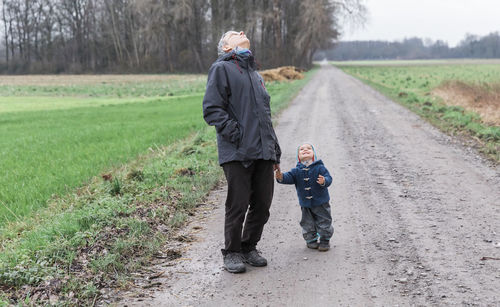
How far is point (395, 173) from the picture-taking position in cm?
807

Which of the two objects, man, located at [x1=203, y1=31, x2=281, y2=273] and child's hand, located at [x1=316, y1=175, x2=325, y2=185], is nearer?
man, located at [x1=203, y1=31, x2=281, y2=273]

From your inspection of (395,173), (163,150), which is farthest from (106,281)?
(163,150)

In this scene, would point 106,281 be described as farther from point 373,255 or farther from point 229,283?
point 373,255

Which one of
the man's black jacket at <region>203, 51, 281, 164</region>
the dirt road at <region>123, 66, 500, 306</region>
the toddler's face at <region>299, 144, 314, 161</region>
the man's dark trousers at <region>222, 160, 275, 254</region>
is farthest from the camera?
the toddler's face at <region>299, 144, 314, 161</region>

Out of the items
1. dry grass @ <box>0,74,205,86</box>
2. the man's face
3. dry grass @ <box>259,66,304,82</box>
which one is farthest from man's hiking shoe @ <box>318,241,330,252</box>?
dry grass @ <box>0,74,205,86</box>

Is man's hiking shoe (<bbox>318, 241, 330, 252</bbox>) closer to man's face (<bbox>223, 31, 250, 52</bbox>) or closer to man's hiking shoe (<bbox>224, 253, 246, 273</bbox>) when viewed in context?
man's hiking shoe (<bbox>224, 253, 246, 273</bbox>)

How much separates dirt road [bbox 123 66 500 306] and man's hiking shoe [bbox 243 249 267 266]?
7cm

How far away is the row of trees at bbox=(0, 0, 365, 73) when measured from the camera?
174ft

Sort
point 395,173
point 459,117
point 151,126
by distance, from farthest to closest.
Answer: point 151,126 < point 459,117 < point 395,173

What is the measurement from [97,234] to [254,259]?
71.2 inches

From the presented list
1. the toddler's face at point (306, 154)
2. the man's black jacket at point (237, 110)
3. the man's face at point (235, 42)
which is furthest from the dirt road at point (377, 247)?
the man's face at point (235, 42)

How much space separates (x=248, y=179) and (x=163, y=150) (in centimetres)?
695

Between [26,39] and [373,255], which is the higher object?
[26,39]

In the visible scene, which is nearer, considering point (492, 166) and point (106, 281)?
point (106, 281)
